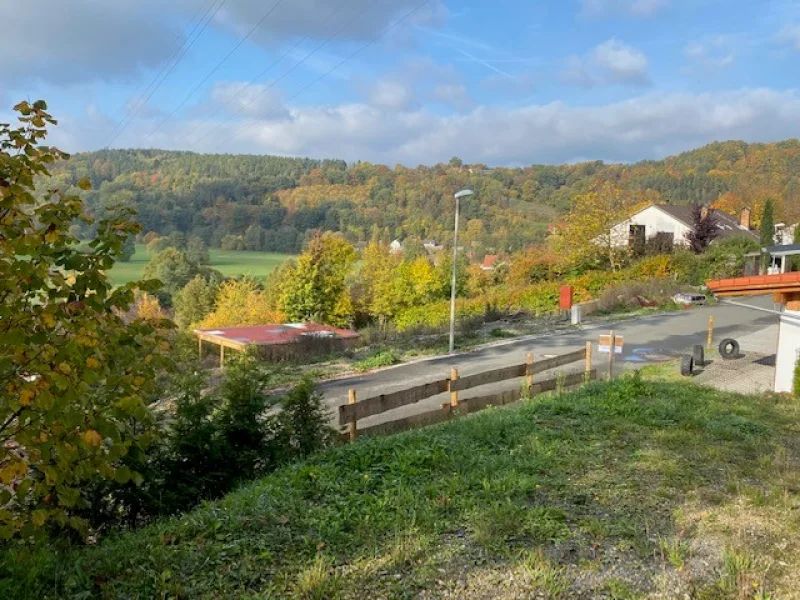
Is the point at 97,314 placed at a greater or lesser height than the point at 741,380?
greater

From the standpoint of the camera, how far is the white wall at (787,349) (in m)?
13.4

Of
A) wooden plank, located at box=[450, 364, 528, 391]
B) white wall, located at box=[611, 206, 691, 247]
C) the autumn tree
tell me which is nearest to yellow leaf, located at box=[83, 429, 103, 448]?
wooden plank, located at box=[450, 364, 528, 391]

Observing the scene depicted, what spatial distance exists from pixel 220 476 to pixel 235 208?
8328 centimetres

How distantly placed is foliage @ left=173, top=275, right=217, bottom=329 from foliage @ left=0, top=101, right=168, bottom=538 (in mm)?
63663

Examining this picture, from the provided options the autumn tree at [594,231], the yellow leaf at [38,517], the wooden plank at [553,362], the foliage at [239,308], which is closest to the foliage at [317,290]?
the foliage at [239,308]

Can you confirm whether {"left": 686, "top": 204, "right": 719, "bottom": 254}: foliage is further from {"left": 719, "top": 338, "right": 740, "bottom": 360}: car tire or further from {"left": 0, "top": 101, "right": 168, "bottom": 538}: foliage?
{"left": 0, "top": 101, "right": 168, "bottom": 538}: foliage

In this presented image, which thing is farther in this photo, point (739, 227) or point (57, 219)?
point (739, 227)

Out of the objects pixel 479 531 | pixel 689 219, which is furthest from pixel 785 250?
pixel 689 219

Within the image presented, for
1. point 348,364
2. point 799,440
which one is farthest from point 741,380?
point 348,364

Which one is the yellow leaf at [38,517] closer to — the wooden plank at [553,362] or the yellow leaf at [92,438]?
the yellow leaf at [92,438]

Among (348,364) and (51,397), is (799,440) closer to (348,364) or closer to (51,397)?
(51,397)

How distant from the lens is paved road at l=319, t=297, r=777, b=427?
1645cm

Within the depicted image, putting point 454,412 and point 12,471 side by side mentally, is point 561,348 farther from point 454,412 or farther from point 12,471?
point 12,471

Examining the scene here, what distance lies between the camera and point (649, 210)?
2402 inches
